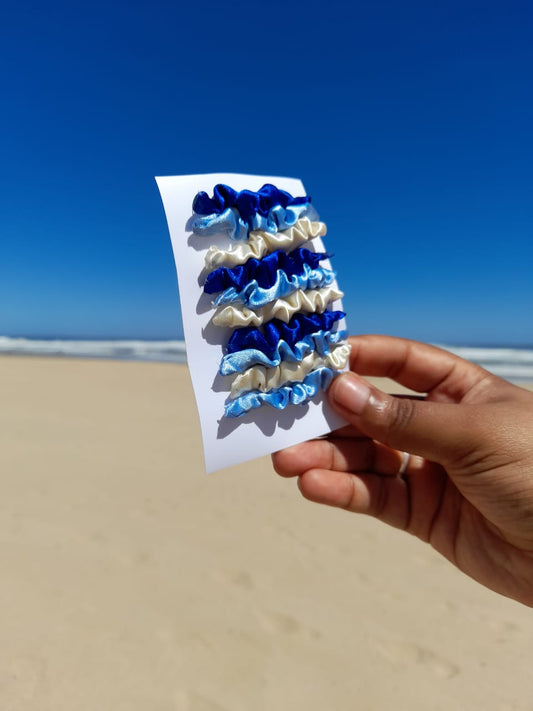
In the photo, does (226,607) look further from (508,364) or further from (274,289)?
(508,364)

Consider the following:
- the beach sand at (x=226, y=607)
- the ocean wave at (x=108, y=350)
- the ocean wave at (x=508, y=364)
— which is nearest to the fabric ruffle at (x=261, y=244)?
the beach sand at (x=226, y=607)

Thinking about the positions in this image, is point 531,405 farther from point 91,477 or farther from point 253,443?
point 91,477

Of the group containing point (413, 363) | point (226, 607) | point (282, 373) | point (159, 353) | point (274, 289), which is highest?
point (274, 289)

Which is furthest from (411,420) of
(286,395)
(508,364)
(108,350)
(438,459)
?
(108,350)

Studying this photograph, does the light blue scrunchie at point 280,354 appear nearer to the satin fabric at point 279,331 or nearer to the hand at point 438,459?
the satin fabric at point 279,331

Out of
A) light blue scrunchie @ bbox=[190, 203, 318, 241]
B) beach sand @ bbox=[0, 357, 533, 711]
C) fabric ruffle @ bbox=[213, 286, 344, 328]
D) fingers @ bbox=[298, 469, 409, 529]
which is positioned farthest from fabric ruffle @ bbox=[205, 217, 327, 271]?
beach sand @ bbox=[0, 357, 533, 711]

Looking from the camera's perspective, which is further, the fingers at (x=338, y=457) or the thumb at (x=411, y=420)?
the fingers at (x=338, y=457)

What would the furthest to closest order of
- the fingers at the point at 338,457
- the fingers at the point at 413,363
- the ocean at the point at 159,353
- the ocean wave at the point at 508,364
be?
1. the ocean at the point at 159,353
2. the ocean wave at the point at 508,364
3. the fingers at the point at 413,363
4. the fingers at the point at 338,457

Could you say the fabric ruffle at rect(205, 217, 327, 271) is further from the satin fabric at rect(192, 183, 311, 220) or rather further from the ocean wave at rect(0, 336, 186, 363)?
the ocean wave at rect(0, 336, 186, 363)
